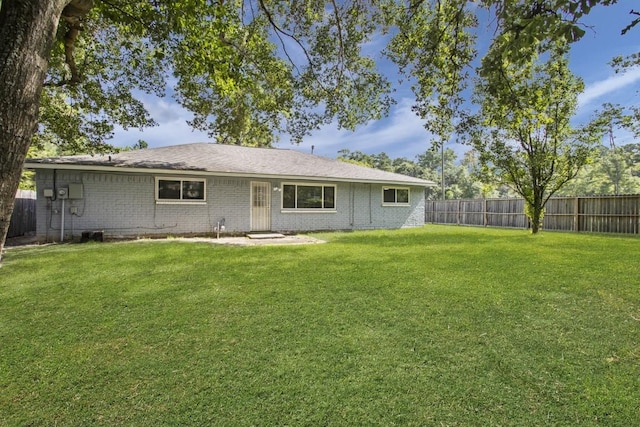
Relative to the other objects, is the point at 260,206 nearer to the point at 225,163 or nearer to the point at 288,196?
the point at 288,196

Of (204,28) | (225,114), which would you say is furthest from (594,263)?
(225,114)

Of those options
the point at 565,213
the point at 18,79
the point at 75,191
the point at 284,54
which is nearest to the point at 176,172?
the point at 75,191

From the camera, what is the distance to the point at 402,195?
16.5 metres

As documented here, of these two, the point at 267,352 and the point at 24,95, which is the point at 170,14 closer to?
the point at 24,95

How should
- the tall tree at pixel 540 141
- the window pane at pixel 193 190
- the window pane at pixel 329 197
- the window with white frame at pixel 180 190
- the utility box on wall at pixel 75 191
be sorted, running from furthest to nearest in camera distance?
1. the window pane at pixel 329 197
2. the tall tree at pixel 540 141
3. the window pane at pixel 193 190
4. the window with white frame at pixel 180 190
5. the utility box on wall at pixel 75 191

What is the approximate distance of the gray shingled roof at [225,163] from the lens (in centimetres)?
1031

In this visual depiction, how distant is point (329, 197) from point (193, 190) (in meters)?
5.79

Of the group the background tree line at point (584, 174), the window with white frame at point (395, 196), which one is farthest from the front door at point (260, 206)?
the background tree line at point (584, 174)

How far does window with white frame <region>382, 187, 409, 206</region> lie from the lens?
1588 centimetres

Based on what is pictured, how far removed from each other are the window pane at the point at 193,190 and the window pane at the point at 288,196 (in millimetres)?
3313

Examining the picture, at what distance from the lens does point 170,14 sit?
21.8ft

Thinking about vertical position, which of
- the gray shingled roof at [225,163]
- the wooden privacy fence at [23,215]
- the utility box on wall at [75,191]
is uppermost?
the gray shingled roof at [225,163]

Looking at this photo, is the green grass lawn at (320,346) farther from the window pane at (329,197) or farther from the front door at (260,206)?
the window pane at (329,197)

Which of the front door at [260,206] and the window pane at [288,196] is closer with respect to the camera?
the front door at [260,206]
